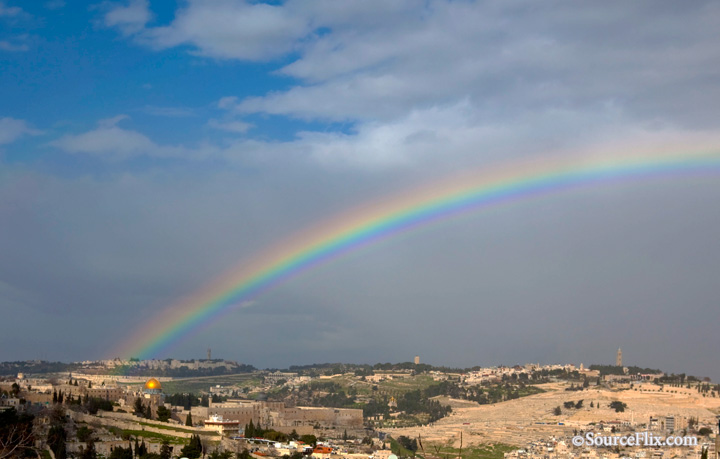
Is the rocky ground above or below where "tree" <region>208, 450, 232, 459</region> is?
below

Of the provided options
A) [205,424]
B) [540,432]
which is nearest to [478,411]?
[540,432]

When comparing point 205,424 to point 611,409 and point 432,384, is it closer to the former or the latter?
point 611,409

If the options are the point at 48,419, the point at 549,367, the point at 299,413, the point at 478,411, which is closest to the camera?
the point at 48,419

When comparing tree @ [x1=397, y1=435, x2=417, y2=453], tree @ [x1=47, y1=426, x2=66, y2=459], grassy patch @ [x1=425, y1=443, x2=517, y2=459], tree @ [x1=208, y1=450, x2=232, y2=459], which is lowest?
grassy patch @ [x1=425, y1=443, x2=517, y2=459]

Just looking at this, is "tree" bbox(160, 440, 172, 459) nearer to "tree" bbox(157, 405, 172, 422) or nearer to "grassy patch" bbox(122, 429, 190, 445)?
"grassy patch" bbox(122, 429, 190, 445)

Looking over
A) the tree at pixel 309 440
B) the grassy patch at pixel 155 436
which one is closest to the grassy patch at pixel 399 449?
the tree at pixel 309 440

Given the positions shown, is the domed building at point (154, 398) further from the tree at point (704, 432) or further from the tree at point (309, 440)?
the tree at point (704, 432)

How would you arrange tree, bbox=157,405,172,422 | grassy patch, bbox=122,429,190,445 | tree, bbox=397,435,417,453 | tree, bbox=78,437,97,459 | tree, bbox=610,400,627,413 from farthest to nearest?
tree, bbox=610,400,627,413 < tree, bbox=397,435,417,453 < tree, bbox=157,405,172,422 < grassy patch, bbox=122,429,190,445 < tree, bbox=78,437,97,459

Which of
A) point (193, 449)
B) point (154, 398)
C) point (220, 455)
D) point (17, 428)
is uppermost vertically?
point (17, 428)

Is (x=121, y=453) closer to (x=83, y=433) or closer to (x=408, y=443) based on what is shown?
(x=83, y=433)

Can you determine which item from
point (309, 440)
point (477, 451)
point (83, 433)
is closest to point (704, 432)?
point (477, 451)

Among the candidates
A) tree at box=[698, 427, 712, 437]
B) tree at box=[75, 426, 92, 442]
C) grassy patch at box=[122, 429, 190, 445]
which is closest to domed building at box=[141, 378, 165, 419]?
grassy patch at box=[122, 429, 190, 445]
